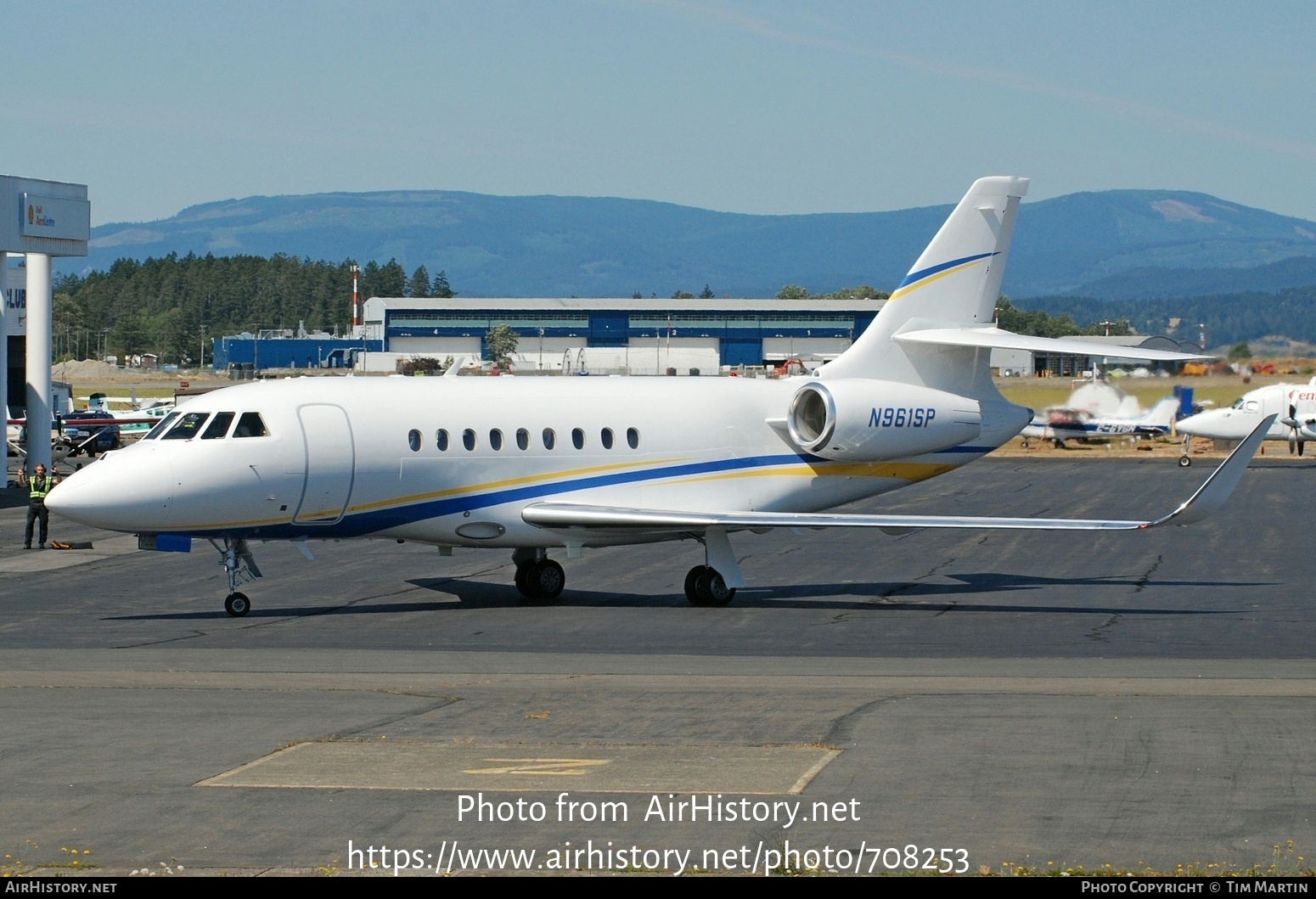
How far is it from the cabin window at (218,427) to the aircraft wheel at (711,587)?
25.3 ft

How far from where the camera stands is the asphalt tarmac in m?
11.3

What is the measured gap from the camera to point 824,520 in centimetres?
2473

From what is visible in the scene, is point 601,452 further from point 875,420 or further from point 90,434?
point 90,434

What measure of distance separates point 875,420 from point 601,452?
15.4 ft

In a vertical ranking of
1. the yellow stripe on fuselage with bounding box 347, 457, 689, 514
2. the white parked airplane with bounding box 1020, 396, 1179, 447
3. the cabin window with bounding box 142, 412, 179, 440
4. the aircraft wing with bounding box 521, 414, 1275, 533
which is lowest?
the white parked airplane with bounding box 1020, 396, 1179, 447

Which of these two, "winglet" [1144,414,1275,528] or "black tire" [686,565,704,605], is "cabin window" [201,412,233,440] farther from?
"winglet" [1144,414,1275,528]

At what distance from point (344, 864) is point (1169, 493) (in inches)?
1799

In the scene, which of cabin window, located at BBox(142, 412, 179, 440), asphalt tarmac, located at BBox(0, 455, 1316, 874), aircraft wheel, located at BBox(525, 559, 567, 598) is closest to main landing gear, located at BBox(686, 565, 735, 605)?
asphalt tarmac, located at BBox(0, 455, 1316, 874)

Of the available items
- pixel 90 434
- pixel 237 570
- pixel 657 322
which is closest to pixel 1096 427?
pixel 90 434

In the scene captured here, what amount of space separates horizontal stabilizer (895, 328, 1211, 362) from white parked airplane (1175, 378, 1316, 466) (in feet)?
146

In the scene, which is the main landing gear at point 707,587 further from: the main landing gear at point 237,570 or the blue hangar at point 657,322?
the blue hangar at point 657,322

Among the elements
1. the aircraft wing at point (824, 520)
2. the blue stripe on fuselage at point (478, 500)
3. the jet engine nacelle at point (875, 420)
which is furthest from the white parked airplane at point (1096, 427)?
the aircraft wing at point (824, 520)

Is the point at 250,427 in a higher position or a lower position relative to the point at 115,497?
higher

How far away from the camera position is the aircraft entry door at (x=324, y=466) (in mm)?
24359
